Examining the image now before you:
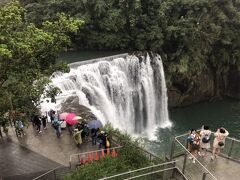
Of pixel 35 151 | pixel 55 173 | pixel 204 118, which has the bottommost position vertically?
pixel 204 118

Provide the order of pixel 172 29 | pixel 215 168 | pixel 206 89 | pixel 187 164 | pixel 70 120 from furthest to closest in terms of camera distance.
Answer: pixel 206 89 → pixel 172 29 → pixel 70 120 → pixel 215 168 → pixel 187 164

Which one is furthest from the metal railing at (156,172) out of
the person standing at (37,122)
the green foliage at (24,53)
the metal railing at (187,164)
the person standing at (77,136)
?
the person standing at (37,122)

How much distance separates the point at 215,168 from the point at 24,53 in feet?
25.9

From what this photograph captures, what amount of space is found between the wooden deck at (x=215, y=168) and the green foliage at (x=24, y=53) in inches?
241

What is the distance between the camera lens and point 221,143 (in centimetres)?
1343

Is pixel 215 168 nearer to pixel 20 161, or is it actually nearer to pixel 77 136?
pixel 77 136

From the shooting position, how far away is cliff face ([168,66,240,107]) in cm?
3538

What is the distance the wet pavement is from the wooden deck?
6355 millimetres

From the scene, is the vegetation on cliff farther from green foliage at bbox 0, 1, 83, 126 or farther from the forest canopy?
green foliage at bbox 0, 1, 83, 126

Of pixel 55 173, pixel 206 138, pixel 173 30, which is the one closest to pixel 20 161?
pixel 55 173

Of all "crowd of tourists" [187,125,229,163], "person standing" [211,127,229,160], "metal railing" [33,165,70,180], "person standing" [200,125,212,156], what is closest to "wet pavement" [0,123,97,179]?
"metal railing" [33,165,70,180]

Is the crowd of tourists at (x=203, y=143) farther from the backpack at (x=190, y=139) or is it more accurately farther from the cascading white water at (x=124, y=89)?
the cascading white water at (x=124, y=89)

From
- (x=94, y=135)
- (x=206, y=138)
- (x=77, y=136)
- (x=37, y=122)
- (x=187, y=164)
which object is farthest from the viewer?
(x=37, y=122)

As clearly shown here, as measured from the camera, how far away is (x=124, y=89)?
31156 mm
